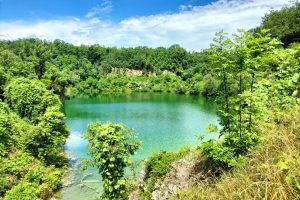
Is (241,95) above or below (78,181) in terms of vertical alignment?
above

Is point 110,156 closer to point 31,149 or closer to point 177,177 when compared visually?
point 177,177

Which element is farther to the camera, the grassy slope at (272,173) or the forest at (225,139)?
the forest at (225,139)

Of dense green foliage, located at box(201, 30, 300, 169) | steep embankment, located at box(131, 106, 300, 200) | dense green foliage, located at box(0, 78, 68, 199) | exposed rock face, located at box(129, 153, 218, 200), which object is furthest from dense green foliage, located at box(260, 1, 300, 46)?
steep embankment, located at box(131, 106, 300, 200)

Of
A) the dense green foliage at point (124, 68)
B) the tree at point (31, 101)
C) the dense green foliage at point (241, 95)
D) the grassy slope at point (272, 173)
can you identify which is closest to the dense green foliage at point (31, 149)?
the tree at point (31, 101)

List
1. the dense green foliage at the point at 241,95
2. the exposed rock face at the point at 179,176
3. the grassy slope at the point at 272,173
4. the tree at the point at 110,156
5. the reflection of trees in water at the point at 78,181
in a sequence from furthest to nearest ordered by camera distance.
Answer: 1. the reflection of trees in water at the point at 78,181
2. the tree at the point at 110,156
3. the exposed rock face at the point at 179,176
4. the dense green foliage at the point at 241,95
5. the grassy slope at the point at 272,173

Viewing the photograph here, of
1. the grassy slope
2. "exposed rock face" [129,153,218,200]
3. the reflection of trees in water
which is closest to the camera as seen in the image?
the grassy slope

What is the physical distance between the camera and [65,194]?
19.7m

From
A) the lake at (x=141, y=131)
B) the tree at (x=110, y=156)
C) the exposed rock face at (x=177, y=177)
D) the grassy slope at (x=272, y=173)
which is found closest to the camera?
the grassy slope at (x=272, y=173)

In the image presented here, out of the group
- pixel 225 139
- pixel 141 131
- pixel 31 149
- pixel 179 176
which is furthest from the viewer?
pixel 141 131

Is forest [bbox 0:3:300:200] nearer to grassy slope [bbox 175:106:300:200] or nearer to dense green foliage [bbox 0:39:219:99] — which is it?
grassy slope [bbox 175:106:300:200]

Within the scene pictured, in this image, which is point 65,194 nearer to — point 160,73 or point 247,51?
point 247,51

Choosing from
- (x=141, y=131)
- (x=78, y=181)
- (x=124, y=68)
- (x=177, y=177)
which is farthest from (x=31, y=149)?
(x=124, y=68)

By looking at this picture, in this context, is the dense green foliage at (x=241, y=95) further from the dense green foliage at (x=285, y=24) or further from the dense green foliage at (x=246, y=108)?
the dense green foliage at (x=285, y=24)

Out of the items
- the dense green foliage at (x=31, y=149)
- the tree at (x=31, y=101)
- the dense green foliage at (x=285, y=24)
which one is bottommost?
the dense green foliage at (x=31, y=149)
